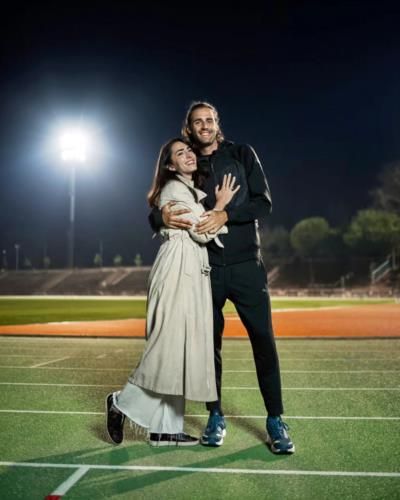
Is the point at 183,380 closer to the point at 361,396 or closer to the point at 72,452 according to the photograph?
the point at 72,452

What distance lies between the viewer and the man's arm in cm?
438

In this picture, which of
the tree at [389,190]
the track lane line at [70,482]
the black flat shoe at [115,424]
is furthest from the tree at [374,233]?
the track lane line at [70,482]

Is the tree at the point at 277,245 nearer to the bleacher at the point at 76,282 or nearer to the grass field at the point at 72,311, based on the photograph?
the bleacher at the point at 76,282

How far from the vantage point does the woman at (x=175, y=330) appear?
417 centimetres

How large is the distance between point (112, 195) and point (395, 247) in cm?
6117

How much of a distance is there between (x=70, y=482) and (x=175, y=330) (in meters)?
1.20

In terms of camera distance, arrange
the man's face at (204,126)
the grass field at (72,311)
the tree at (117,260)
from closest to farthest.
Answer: the man's face at (204,126) < the grass field at (72,311) < the tree at (117,260)

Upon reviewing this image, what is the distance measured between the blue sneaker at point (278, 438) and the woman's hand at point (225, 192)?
5.30 ft

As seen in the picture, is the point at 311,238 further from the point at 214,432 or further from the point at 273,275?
the point at 214,432

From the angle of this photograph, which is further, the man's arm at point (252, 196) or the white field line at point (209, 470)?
the man's arm at point (252, 196)

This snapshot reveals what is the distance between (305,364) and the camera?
9102mm

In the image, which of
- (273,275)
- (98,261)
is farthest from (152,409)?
(98,261)

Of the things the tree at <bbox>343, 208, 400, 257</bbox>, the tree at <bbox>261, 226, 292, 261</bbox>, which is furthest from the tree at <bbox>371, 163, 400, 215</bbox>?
the tree at <bbox>261, 226, 292, 261</bbox>

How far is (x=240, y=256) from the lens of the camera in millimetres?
4465
